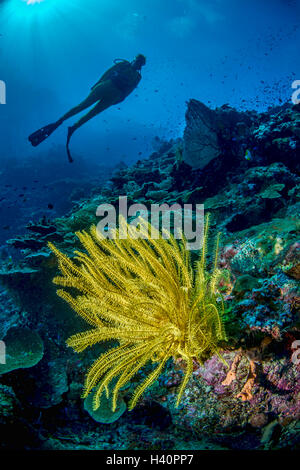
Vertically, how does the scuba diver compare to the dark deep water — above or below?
above

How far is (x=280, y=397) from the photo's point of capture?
5.74ft

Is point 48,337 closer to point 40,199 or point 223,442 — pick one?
point 223,442

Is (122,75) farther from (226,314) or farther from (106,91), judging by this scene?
(226,314)

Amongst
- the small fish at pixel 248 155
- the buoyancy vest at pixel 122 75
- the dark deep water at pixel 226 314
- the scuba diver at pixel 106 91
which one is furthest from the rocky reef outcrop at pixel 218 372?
the buoyancy vest at pixel 122 75

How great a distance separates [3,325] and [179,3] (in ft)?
211

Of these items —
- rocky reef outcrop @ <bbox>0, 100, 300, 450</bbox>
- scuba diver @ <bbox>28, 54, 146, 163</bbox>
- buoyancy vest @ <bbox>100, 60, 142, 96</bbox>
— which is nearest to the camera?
rocky reef outcrop @ <bbox>0, 100, 300, 450</bbox>

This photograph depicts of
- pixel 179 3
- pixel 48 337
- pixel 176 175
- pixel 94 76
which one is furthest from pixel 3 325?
pixel 94 76

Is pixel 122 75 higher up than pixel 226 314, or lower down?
higher up

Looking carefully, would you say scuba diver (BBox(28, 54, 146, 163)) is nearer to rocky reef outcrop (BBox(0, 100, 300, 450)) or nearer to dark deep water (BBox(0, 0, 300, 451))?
dark deep water (BBox(0, 0, 300, 451))
